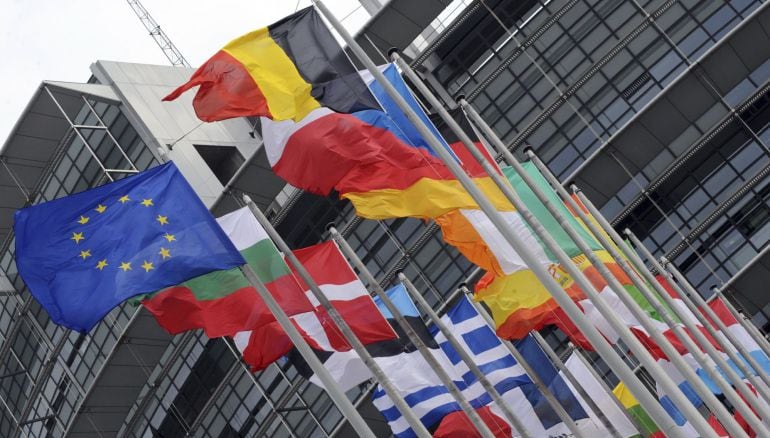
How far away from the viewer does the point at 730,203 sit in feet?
145

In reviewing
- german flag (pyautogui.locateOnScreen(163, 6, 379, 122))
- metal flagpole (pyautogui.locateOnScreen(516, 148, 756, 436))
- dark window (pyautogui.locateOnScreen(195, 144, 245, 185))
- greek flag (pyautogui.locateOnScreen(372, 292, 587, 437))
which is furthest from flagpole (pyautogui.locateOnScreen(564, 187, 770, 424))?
dark window (pyautogui.locateOnScreen(195, 144, 245, 185))

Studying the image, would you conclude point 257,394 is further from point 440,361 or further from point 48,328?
point 440,361

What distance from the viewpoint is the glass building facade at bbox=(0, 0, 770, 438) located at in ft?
146

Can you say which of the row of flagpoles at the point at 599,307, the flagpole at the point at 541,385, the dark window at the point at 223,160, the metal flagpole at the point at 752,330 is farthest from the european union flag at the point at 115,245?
the dark window at the point at 223,160

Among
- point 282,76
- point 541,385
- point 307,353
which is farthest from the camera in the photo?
point 541,385

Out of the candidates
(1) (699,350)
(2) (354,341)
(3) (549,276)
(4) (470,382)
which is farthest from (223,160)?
(3) (549,276)

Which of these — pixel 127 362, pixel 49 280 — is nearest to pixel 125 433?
pixel 127 362

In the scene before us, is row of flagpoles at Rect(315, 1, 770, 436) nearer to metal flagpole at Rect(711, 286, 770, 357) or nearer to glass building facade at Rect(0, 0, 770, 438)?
metal flagpole at Rect(711, 286, 770, 357)

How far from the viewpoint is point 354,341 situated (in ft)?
92.8

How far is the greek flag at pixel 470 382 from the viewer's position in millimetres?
32031

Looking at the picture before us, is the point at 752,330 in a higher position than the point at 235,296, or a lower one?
lower

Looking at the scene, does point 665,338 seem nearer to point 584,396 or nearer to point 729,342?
point 584,396

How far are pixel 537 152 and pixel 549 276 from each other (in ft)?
74.1

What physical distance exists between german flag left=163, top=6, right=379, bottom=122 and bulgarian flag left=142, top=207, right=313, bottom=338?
3.06m
